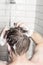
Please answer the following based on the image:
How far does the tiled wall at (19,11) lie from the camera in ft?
4.95

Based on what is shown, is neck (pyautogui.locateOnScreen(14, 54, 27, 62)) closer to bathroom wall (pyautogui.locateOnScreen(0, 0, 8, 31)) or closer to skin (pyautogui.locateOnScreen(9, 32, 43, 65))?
skin (pyautogui.locateOnScreen(9, 32, 43, 65))

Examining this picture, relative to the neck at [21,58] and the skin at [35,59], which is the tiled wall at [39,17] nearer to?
the skin at [35,59]

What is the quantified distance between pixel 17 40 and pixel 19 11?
0.57m

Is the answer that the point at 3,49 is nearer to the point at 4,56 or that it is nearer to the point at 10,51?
the point at 4,56

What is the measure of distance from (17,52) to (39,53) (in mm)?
157

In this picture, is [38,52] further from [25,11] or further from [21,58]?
[25,11]

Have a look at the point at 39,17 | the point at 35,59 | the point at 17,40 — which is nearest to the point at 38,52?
the point at 35,59

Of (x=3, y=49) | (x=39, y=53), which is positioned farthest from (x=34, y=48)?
(x=3, y=49)

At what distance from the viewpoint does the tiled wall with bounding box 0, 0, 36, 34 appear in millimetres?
1509

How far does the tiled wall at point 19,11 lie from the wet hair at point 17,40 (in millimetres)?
411

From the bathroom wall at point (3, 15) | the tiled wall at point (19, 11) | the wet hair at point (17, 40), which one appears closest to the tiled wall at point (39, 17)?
the tiled wall at point (19, 11)

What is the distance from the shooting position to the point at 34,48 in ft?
3.82

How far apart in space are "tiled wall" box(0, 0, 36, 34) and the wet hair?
1.35ft

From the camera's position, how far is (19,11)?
5.16ft
